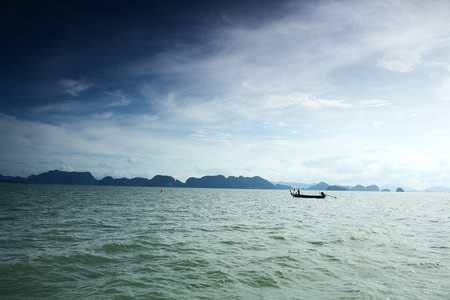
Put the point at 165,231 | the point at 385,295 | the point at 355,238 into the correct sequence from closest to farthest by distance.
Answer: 1. the point at 385,295
2. the point at 355,238
3. the point at 165,231

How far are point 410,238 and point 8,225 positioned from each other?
41437 mm

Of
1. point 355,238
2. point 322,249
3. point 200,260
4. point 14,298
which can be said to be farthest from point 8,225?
point 355,238

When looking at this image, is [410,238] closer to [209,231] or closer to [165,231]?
[209,231]

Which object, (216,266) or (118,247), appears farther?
(118,247)

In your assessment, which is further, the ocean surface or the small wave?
the small wave

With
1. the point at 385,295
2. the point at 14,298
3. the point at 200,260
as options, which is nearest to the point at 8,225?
the point at 14,298

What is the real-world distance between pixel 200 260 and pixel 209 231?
32.7ft

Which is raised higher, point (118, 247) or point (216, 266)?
point (216, 266)

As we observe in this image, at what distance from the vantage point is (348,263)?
15.1 metres

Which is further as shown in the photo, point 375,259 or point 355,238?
point 355,238

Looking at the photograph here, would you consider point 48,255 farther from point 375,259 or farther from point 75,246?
point 375,259

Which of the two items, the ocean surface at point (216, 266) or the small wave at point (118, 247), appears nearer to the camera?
the ocean surface at point (216, 266)

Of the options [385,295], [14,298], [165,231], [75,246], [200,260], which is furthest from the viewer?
[165,231]

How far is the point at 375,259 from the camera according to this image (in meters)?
16.0
